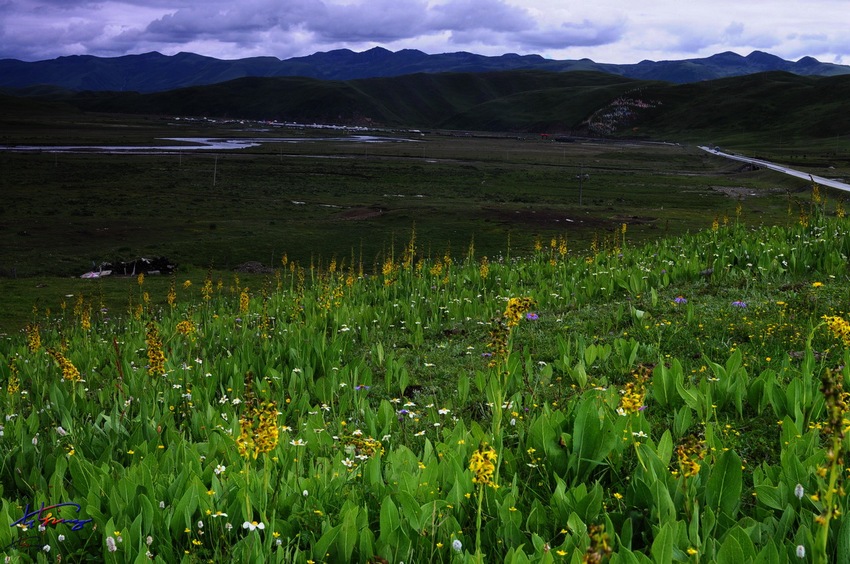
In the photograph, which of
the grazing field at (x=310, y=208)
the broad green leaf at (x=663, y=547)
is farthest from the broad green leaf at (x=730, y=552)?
the grazing field at (x=310, y=208)

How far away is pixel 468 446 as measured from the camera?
4844 mm

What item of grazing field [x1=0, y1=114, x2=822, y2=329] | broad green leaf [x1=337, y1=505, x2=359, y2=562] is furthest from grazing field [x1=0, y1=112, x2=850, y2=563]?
grazing field [x1=0, y1=114, x2=822, y2=329]

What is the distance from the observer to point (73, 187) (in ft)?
167

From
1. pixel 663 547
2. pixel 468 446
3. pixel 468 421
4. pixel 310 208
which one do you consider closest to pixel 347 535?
pixel 468 446

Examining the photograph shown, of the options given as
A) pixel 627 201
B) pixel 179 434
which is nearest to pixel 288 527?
pixel 179 434

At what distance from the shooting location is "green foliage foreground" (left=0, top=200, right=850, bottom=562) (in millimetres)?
3695

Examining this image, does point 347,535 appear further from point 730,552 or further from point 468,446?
point 730,552

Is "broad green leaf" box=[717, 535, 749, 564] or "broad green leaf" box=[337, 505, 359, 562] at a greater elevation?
"broad green leaf" box=[717, 535, 749, 564]

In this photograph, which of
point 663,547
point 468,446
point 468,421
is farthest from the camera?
point 468,421

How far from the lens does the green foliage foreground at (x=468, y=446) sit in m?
3.70

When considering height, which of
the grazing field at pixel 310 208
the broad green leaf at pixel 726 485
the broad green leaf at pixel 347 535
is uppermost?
the broad green leaf at pixel 726 485

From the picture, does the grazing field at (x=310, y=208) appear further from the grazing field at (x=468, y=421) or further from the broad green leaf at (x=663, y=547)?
the broad green leaf at (x=663, y=547)

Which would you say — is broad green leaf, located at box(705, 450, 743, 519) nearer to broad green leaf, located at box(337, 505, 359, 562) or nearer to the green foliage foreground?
the green foliage foreground

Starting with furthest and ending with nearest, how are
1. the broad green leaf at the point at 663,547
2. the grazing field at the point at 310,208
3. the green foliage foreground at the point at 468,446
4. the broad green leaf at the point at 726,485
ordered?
the grazing field at the point at 310,208 → the broad green leaf at the point at 726,485 → the green foliage foreground at the point at 468,446 → the broad green leaf at the point at 663,547
